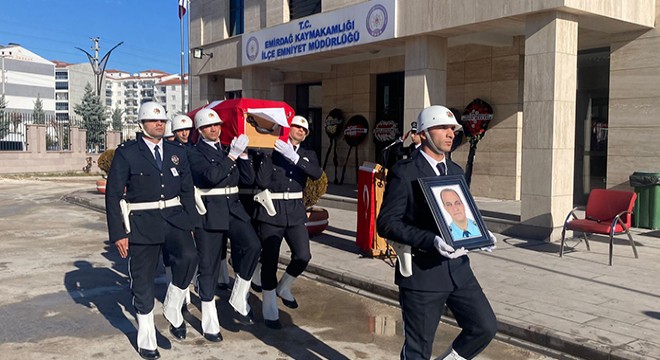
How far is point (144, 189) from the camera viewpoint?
5184 millimetres

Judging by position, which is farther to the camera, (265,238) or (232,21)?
(232,21)

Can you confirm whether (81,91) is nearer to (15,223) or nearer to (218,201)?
(15,223)

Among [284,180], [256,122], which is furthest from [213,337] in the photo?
[256,122]

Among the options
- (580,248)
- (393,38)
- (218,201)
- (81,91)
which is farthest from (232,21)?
(81,91)

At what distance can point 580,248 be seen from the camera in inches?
382

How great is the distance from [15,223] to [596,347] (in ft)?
41.2

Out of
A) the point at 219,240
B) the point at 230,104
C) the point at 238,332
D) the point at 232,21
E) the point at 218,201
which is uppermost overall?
the point at 232,21

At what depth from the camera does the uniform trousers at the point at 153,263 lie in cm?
512

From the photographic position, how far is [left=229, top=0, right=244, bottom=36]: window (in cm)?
2070

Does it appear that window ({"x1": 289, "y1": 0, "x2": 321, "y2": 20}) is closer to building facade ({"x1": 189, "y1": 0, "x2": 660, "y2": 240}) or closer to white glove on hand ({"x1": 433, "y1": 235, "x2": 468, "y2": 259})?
building facade ({"x1": 189, "y1": 0, "x2": 660, "y2": 240})

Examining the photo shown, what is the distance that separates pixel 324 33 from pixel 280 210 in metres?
10.2

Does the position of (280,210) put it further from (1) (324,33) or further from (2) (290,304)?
(1) (324,33)

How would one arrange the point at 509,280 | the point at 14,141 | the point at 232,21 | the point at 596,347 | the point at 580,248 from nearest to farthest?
the point at 596,347 < the point at 509,280 < the point at 580,248 < the point at 232,21 < the point at 14,141

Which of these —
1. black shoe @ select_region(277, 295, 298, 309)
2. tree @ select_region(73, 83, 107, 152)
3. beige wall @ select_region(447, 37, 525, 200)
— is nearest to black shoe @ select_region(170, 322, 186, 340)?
black shoe @ select_region(277, 295, 298, 309)
